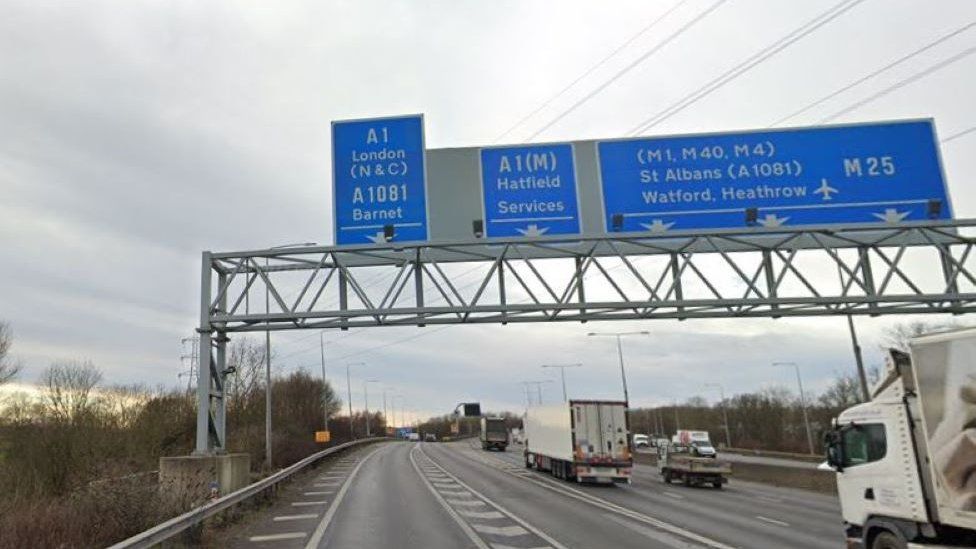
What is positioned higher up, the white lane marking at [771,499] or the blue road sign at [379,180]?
the blue road sign at [379,180]

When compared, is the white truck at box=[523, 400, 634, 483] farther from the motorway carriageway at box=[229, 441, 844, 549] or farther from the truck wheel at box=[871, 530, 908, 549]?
the truck wheel at box=[871, 530, 908, 549]

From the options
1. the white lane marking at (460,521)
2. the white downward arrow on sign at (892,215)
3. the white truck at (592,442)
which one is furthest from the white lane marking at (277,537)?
the white truck at (592,442)

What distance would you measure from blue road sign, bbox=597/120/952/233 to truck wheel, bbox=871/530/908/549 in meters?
7.53

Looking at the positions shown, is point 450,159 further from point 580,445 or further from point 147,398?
point 147,398

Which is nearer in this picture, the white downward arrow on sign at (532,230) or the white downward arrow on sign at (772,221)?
the white downward arrow on sign at (772,221)

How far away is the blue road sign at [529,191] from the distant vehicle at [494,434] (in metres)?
56.8

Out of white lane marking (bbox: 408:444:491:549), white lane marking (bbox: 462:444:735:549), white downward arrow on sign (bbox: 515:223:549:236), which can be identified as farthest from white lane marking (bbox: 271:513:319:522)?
white downward arrow on sign (bbox: 515:223:549:236)

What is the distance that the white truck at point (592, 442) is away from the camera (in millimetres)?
29062

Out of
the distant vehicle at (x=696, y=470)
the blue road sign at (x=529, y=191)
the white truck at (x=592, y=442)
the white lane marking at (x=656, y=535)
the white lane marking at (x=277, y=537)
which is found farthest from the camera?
the white truck at (x=592, y=442)

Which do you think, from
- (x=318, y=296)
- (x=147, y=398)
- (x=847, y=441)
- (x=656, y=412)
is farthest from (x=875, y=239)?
(x=656, y=412)

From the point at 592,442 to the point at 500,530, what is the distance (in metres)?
16.0

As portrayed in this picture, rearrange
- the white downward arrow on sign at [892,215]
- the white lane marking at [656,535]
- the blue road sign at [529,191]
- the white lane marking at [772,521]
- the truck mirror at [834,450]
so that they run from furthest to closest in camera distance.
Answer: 1. the white lane marking at [772,521]
2. the blue road sign at [529,191]
3. the white downward arrow on sign at [892,215]
4. the white lane marking at [656,535]
5. the truck mirror at [834,450]

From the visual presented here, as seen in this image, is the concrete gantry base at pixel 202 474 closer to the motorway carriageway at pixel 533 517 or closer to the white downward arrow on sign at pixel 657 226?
the motorway carriageway at pixel 533 517

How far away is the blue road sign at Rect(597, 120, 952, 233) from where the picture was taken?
51.2 feet
